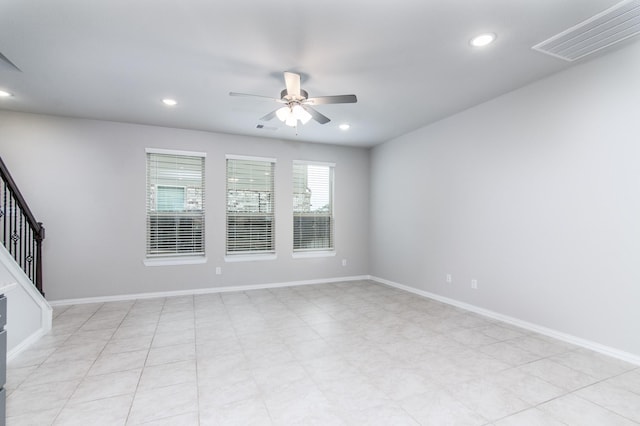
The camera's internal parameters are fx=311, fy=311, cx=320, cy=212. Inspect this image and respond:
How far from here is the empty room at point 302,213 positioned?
2.27m

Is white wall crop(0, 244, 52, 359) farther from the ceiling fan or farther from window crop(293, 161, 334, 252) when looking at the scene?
window crop(293, 161, 334, 252)

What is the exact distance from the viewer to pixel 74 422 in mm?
1947

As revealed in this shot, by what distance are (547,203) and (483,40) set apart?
6.28ft

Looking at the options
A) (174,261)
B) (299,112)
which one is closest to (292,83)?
(299,112)

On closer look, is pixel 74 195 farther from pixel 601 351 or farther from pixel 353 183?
pixel 601 351

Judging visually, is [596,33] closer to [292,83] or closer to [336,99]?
[336,99]

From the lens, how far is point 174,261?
5.16 meters

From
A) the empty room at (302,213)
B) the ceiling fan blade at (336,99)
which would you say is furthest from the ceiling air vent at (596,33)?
the ceiling fan blade at (336,99)

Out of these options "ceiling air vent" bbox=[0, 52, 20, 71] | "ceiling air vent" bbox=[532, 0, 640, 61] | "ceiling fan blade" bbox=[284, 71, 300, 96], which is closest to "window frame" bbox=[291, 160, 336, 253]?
"ceiling fan blade" bbox=[284, 71, 300, 96]

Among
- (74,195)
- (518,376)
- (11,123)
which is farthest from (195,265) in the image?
(518,376)

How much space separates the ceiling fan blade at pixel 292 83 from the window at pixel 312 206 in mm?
2938

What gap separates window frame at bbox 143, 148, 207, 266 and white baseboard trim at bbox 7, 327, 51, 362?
5.56 feet

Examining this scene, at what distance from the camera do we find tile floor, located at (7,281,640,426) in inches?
80.0

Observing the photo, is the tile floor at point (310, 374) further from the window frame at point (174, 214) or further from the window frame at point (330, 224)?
the window frame at point (330, 224)
